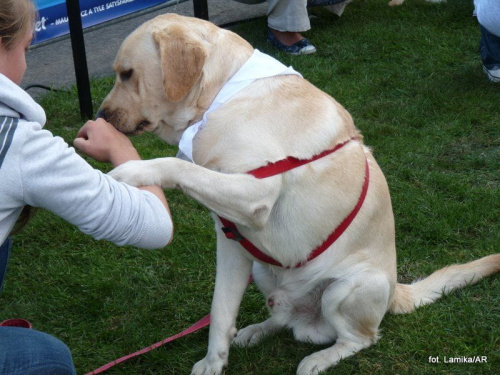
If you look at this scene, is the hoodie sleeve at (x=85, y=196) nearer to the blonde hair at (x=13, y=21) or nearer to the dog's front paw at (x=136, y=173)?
the dog's front paw at (x=136, y=173)

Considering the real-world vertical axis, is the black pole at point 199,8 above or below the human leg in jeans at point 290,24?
above

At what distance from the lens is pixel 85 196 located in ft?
6.48

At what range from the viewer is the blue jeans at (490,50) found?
5641 millimetres

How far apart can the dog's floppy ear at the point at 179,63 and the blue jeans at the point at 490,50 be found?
3.81m

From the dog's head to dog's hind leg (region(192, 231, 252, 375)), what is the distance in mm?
525

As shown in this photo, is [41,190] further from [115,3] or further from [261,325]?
[115,3]

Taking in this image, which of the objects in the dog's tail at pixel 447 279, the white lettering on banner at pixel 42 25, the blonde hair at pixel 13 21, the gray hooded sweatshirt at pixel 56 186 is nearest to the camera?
the gray hooded sweatshirt at pixel 56 186

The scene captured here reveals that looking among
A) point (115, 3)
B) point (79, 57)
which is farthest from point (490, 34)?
point (79, 57)

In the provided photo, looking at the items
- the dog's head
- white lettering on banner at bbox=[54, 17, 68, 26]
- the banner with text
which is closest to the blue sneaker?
the banner with text

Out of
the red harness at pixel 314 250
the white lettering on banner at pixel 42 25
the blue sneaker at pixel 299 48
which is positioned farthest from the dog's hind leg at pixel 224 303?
the blue sneaker at pixel 299 48

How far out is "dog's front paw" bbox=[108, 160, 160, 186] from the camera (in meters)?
2.27

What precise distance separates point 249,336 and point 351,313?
49cm

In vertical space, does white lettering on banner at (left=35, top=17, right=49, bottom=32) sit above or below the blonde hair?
below

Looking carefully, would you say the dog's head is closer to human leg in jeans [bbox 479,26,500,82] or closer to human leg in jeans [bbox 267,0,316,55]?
human leg in jeans [bbox 479,26,500,82]
